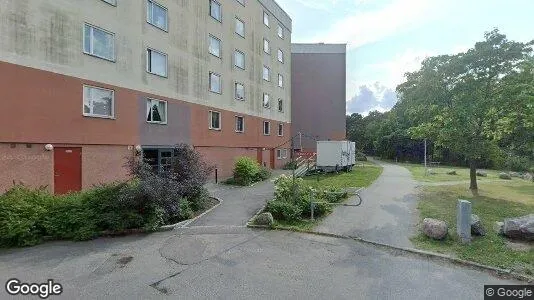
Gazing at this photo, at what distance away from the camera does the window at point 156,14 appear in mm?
17300

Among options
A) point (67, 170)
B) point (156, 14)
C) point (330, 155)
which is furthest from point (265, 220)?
point (330, 155)

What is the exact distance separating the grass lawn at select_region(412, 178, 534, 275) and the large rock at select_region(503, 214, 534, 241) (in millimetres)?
238

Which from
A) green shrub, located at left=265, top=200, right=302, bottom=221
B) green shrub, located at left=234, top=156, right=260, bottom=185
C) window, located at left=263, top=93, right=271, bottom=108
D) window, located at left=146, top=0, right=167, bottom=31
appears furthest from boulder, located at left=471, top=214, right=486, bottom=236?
window, located at left=263, top=93, right=271, bottom=108

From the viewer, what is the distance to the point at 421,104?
17.0m

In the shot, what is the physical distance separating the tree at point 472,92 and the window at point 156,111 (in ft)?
45.3

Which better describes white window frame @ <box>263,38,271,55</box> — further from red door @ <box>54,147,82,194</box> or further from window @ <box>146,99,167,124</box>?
red door @ <box>54,147,82,194</box>

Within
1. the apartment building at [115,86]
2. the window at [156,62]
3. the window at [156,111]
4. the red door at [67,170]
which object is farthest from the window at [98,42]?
Answer: the red door at [67,170]

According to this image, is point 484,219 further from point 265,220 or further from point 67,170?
point 67,170

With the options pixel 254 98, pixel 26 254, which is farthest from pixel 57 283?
pixel 254 98

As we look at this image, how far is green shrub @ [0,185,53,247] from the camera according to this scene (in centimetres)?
841

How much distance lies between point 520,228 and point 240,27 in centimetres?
2369

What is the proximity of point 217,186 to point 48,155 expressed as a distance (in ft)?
29.2

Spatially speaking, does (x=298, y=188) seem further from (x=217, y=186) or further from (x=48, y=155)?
(x=48, y=155)

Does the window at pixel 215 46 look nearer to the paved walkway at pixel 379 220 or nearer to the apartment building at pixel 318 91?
the paved walkway at pixel 379 220
